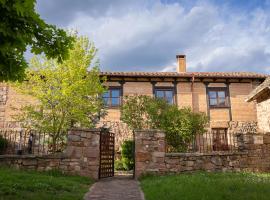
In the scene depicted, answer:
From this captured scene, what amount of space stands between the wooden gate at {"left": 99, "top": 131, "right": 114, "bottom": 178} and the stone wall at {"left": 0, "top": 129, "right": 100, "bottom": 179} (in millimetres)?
426

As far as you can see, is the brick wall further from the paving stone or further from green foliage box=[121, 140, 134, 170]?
the paving stone

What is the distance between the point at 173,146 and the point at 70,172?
4861mm

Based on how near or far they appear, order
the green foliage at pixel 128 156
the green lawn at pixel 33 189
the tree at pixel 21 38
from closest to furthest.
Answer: the tree at pixel 21 38 < the green lawn at pixel 33 189 < the green foliage at pixel 128 156

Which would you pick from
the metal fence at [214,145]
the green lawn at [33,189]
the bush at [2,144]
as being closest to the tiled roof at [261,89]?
the metal fence at [214,145]

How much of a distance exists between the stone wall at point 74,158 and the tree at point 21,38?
475 cm

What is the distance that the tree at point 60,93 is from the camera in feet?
40.7

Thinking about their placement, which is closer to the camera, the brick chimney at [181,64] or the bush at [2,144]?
the bush at [2,144]

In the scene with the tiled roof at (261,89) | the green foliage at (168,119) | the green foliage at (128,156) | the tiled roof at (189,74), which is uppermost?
the tiled roof at (189,74)

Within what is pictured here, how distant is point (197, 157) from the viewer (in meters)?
10.5

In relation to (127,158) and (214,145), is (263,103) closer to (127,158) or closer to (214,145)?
(214,145)

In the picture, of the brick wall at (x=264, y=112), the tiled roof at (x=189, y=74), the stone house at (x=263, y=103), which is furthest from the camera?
the tiled roof at (x=189, y=74)

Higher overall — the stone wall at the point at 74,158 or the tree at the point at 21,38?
the tree at the point at 21,38

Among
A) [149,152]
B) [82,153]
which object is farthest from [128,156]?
A: [82,153]

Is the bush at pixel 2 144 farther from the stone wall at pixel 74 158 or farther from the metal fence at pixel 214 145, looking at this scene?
the metal fence at pixel 214 145
